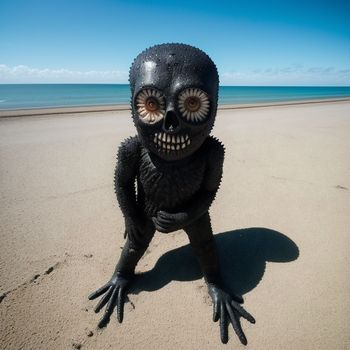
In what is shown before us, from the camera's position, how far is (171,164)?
197cm

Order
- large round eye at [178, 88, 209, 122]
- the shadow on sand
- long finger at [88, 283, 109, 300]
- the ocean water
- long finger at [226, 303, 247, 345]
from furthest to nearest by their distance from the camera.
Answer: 1. the ocean water
2. the shadow on sand
3. long finger at [88, 283, 109, 300]
4. long finger at [226, 303, 247, 345]
5. large round eye at [178, 88, 209, 122]

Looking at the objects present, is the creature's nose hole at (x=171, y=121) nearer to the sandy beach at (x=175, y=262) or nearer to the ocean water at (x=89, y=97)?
the sandy beach at (x=175, y=262)

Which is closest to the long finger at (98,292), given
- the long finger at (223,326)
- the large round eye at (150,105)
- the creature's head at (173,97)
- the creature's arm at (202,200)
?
the creature's arm at (202,200)

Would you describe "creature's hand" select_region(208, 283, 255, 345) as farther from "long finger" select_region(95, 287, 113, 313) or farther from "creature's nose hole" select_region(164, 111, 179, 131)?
"creature's nose hole" select_region(164, 111, 179, 131)

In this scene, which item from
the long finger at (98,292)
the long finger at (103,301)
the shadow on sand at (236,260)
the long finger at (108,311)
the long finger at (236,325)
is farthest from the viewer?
the shadow on sand at (236,260)

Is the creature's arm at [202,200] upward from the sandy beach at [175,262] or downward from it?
upward

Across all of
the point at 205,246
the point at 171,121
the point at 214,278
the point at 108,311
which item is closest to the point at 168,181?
the point at 171,121

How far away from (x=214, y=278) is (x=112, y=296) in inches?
32.4

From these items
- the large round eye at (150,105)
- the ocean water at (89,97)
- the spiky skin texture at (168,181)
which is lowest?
the ocean water at (89,97)

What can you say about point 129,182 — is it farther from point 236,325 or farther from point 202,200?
point 236,325

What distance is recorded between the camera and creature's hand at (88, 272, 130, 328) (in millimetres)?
2141

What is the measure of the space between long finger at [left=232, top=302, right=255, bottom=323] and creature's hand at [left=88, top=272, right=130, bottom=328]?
0.86 meters

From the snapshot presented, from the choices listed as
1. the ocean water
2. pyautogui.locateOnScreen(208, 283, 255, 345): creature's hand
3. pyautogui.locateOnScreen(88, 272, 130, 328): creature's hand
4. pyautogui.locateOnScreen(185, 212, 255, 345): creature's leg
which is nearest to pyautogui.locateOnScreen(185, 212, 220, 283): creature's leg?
pyautogui.locateOnScreen(185, 212, 255, 345): creature's leg

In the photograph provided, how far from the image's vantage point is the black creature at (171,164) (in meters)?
1.70
